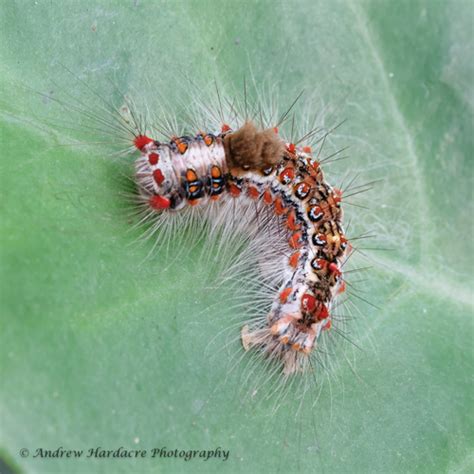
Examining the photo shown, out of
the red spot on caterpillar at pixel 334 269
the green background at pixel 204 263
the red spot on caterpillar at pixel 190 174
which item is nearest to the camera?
the green background at pixel 204 263

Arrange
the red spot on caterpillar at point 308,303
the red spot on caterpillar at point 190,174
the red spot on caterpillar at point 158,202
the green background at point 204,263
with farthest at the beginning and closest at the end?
the red spot on caterpillar at point 308,303 → the red spot on caterpillar at point 190,174 → the red spot on caterpillar at point 158,202 → the green background at point 204,263

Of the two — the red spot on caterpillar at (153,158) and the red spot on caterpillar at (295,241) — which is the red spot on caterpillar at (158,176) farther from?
the red spot on caterpillar at (295,241)

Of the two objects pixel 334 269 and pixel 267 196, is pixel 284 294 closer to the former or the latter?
pixel 334 269

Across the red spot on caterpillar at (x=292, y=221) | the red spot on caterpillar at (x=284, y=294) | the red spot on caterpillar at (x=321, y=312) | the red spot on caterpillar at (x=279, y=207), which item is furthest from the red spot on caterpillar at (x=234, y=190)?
the red spot on caterpillar at (x=321, y=312)

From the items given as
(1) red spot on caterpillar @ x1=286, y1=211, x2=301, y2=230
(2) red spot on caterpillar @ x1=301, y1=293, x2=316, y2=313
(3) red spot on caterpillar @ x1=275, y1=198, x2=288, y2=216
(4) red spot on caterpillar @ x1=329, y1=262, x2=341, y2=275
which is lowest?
(2) red spot on caterpillar @ x1=301, y1=293, x2=316, y2=313

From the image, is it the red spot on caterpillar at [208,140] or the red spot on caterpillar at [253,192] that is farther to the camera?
the red spot on caterpillar at [253,192]

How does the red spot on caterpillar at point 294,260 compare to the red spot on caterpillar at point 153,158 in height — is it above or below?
below

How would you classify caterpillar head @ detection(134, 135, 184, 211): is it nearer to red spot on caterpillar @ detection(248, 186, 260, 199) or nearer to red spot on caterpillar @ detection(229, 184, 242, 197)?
red spot on caterpillar @ detection(229, 184, 242, 197)

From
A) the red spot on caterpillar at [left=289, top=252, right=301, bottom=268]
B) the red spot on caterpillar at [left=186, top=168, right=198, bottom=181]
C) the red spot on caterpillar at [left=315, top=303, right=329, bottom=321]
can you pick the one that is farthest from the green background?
the red spot on caterpillar at [left=289, top=252, right=301, bottom=268]
